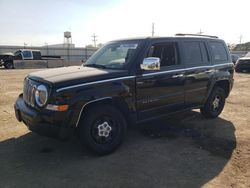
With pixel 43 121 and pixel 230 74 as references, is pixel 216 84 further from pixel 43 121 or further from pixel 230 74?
pixel 43 121

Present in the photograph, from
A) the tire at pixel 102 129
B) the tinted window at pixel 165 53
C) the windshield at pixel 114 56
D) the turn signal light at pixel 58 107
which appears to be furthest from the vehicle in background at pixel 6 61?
the turn signal light at pixel 58 107

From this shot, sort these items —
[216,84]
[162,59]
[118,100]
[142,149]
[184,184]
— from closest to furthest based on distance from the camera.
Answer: [184,184] → [118,100] → [142,149] → [162,59] → [216,84]

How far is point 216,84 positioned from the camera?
21.5 ft

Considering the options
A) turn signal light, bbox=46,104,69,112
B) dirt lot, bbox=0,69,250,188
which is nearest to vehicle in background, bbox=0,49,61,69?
dirt lot, bbox=0,69,250,188

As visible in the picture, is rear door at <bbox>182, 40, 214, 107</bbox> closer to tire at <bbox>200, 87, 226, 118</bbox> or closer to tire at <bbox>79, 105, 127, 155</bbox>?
tire at <bbox>200, 87, 226, 118</bbox>

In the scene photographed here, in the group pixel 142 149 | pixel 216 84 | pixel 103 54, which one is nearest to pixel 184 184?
pixel 142 149

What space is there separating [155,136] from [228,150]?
1382 mm

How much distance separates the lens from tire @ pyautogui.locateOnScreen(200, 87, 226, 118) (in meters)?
6.47

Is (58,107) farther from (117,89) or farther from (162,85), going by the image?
(162,85)

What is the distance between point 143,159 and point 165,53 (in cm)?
207

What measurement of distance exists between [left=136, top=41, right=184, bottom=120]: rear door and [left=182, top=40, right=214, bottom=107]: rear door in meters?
0.22

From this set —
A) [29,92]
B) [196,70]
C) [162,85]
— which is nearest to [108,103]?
[162,85]

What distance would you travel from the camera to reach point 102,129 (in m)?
4.34

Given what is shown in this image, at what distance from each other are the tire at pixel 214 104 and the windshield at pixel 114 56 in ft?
8.53
